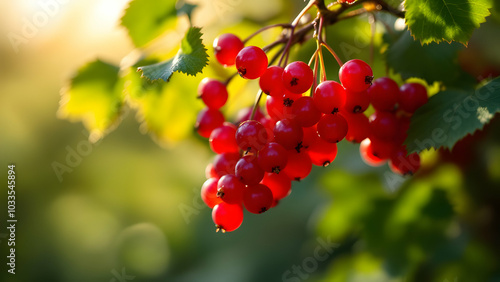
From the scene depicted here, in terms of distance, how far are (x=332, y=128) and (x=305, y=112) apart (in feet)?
0.24

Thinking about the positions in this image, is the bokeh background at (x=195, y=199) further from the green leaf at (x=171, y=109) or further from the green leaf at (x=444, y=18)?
the green leaf at (x=444, y=18)

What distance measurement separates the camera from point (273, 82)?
1093mm

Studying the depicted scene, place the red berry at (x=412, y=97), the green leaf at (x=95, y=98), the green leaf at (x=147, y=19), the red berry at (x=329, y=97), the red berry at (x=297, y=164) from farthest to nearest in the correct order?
the green leaf at (x=95, y=98) → the green leaf at (x=147, y=19) → the red berry at (x=412, y=97) → the red berry at (x=297, y=164) → the red berry at (x=329, y=97)

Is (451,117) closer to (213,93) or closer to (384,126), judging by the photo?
(384,126)

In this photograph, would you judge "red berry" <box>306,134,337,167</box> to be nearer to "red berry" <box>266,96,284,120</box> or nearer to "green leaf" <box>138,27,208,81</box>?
"red berry" <box>266,96,284,120</box>

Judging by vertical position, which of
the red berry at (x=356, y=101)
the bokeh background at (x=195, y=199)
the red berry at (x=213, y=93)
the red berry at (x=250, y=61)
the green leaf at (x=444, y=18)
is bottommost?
the bokeh background at (x=195, y=199)

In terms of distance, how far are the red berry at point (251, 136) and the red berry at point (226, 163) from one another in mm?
99

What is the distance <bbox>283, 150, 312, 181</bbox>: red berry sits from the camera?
113 cm

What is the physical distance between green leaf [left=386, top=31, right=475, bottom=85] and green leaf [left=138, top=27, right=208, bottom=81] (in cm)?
59

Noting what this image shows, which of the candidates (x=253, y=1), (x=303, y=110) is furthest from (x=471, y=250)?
(x=253, y=1)

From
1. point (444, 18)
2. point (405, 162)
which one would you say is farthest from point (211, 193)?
point (444, 18)

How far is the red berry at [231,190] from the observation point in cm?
110

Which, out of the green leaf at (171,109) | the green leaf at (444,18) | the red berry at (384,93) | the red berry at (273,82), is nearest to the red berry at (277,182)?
the red berry at (273,82)

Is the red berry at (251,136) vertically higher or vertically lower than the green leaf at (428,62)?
higher
